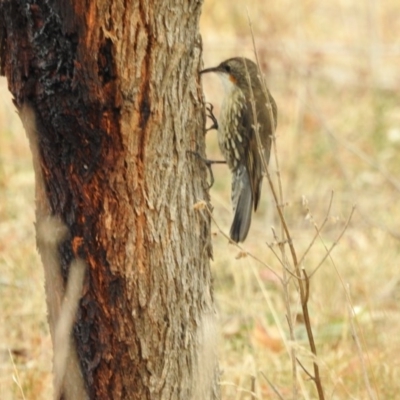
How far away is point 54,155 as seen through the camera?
9.34 ft

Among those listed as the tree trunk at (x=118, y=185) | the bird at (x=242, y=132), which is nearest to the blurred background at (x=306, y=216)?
the bird at (x=242, y=132)

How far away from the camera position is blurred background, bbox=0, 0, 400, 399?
439cm

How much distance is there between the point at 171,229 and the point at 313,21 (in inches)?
288

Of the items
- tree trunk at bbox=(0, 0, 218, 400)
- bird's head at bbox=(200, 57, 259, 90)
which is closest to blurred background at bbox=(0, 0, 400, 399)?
tree trunk at bbox=(0, 0, 218, 400)

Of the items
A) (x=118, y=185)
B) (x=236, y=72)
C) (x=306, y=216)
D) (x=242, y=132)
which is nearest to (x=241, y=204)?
(x=242, y=132)

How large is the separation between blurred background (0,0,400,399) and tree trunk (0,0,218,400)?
1.01 feet

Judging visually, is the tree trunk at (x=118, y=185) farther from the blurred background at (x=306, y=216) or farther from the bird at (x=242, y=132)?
the bird at (x=242, y=132)

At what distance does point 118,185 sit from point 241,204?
157 centimetres

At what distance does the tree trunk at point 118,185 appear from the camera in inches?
107

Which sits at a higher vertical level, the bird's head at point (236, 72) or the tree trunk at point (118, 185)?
the bird's head at point (236, 72)

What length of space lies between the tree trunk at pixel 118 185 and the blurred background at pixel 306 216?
1.01ft

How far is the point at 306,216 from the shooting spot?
3062 millimetres

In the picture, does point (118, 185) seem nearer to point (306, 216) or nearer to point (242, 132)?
point (306, 216)

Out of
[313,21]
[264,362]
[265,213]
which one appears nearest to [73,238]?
[264,362]
